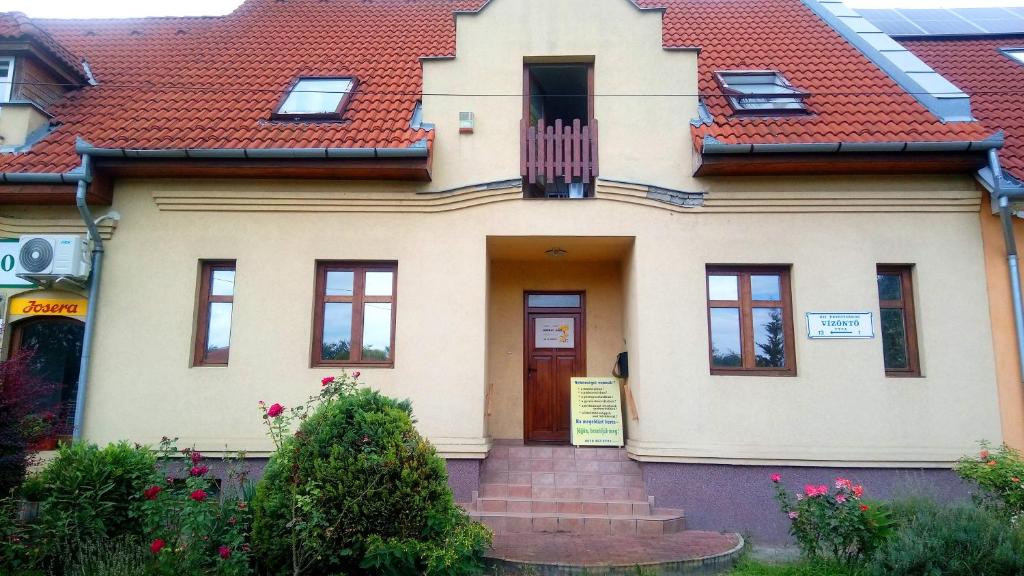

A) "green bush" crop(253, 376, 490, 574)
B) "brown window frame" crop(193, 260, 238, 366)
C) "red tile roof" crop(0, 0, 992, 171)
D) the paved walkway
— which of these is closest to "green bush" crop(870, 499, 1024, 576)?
the paved walkway

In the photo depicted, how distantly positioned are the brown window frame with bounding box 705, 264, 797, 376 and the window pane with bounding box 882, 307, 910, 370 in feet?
4.07

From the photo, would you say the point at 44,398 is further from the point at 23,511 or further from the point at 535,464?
the point at 535,464

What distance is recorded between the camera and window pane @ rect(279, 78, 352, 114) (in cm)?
966

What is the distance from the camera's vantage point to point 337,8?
13.2m

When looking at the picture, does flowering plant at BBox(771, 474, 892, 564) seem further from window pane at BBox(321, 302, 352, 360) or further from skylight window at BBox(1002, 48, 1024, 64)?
skylight window at BBox(1002, 48, 1024, 64)

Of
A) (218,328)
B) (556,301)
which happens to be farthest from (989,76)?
(218,328)

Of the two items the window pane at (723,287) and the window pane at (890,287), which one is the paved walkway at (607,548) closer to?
the window pane at (723,287)

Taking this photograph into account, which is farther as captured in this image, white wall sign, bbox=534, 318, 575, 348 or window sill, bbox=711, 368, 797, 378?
white wall sign, bbox=534, 318, 575, 348

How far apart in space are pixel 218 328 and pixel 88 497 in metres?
3.23

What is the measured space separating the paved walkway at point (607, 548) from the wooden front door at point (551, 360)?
8.34 ft

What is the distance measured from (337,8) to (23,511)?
10.9 m

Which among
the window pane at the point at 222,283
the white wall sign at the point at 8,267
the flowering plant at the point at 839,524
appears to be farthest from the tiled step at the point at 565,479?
the white wall sign at the point at 8,267

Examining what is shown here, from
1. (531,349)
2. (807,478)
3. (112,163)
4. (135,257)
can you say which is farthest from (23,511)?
(807,478)

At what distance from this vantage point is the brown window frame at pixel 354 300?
339 inches
